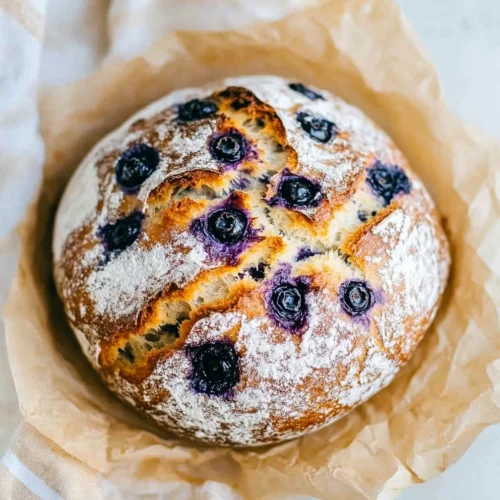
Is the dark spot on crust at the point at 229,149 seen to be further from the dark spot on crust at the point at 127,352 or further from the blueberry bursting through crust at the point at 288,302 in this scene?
the dark spot on crust at the point at 127,352

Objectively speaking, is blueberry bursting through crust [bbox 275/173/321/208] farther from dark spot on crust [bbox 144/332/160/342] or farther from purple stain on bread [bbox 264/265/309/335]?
dark spot on crust [bbox 144/332/160/342]

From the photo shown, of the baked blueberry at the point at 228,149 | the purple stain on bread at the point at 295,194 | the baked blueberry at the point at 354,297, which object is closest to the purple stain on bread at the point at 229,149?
the baked blueberry at the point at 228,149

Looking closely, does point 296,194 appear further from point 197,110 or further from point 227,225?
point 197,110

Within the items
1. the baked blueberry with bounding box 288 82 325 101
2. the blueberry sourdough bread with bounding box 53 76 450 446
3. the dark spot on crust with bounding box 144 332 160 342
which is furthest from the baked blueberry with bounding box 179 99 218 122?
the dark spot on crust with bounding box 144 332 160 342

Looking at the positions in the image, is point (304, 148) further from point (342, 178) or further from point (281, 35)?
point (281, 35)

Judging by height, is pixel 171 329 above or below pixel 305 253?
below

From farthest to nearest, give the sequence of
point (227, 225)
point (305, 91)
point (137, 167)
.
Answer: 1. point (305, 91)
2. point (137, 167)
3. point (227, 225)

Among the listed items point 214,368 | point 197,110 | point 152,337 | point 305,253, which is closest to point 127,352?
point 152,337

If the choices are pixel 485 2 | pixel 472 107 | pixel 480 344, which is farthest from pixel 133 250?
pixel 485 2
